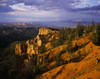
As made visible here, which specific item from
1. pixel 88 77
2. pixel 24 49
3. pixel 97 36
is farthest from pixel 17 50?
pixel 88 77

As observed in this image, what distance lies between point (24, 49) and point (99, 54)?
140 feet

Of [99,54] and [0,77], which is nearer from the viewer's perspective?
[99,54]

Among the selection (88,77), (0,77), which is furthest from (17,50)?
(88,77)

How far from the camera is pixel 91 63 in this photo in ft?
50.3

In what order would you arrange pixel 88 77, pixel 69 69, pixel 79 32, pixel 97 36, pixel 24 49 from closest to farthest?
pixel 88 77 < pixel 69 69 < pixel 97 36 < pixel 79 32 < pixel 24 49

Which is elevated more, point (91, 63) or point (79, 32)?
point (79, 32)

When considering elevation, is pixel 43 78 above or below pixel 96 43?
below

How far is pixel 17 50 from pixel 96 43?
44.1m

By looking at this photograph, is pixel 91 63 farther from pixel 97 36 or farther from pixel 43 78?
pixel 97 36

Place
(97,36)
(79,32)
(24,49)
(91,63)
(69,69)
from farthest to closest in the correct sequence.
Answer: (24,49)
(79,32)
(97,36)
(69,69)
(91,63)

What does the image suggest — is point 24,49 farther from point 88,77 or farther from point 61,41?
point 88,77

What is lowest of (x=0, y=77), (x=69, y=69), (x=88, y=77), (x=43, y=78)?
(x=0, y=77)

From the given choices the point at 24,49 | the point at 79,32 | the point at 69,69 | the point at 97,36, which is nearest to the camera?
the point at 69,69

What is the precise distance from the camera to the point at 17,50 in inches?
2087
